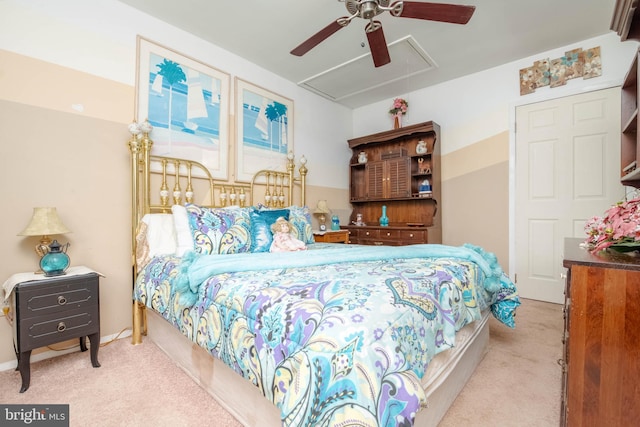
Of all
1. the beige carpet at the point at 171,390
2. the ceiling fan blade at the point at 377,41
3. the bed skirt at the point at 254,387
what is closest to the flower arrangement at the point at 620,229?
the bed skirt at the point at 254,387

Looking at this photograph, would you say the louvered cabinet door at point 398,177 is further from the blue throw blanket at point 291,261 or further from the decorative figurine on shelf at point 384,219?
→ the blue throw blanket at point 291,261

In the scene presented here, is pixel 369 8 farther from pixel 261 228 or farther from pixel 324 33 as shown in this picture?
pixel 261 228

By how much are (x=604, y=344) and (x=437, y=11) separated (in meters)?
1.84

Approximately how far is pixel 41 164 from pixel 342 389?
8.11 ft

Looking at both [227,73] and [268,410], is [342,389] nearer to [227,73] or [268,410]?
[268,410]

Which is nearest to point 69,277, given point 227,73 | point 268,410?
point 268,410

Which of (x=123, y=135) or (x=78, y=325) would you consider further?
(x=123, y=135)

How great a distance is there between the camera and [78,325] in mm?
1775

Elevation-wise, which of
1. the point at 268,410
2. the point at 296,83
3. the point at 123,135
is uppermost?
the point at 296,83

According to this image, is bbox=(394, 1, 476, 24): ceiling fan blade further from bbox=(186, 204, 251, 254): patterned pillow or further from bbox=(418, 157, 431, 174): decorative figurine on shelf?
bbox=(418, 157, 431, 174): decorative figurine on shelf

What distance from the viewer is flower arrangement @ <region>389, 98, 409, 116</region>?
405 cm

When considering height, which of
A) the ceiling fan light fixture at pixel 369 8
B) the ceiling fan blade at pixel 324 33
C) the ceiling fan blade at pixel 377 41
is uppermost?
the ceiling fan light fixture at pixel 369 8

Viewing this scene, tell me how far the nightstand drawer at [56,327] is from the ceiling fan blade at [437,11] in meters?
2.69

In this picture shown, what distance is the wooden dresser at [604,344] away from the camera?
94 centimetres
